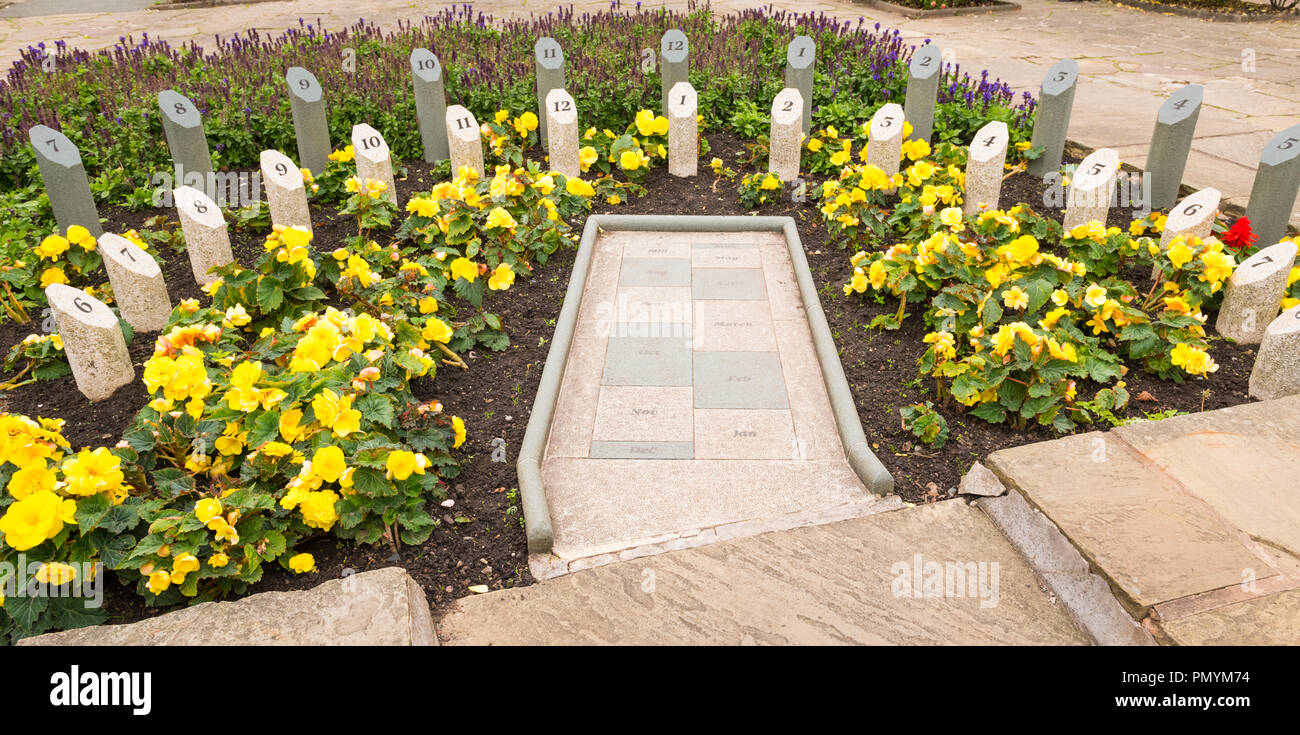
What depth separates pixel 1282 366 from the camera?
10.3 feet

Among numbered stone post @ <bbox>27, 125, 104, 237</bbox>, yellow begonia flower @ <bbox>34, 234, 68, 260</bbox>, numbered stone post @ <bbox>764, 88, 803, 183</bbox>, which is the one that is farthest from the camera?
numbered stone post @ <bbox>764, 88, 803, 183</bbox>

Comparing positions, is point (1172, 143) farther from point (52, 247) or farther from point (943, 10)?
point (943, 10)

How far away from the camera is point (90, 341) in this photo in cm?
322

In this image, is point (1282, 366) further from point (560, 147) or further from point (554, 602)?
point (560, 147)

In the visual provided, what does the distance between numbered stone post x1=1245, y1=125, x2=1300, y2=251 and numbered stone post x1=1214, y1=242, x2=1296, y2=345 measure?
631 millimetres

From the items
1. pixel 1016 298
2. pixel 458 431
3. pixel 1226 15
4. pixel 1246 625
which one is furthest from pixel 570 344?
pixel 1226 15

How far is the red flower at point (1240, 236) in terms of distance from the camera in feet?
12.3

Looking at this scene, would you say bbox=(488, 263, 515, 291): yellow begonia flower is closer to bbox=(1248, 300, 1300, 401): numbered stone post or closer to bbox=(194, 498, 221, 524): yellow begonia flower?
bbox=(194, 498, 221, 524): yellow begonia flower

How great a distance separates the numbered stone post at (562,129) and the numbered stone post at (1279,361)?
12.2 feet

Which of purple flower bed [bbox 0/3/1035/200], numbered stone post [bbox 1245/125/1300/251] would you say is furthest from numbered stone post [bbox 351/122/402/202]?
numbered stone post [bbox 1245/125/1300/251]

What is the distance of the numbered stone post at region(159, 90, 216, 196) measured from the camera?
4637mm

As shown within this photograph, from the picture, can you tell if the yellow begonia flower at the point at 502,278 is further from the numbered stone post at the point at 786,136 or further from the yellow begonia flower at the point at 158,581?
the yellow begonia flower at the point at 158,581
